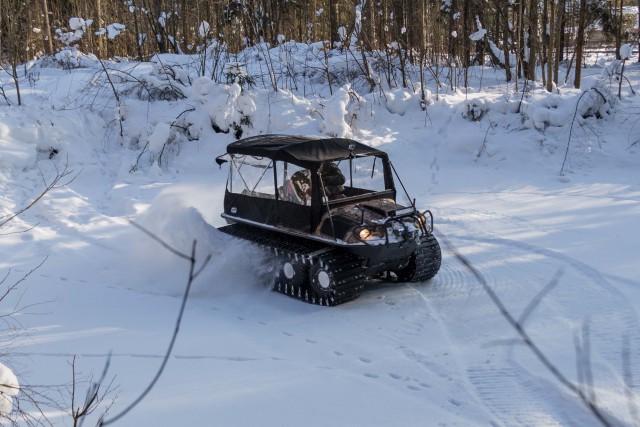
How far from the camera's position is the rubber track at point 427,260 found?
736 centimetres

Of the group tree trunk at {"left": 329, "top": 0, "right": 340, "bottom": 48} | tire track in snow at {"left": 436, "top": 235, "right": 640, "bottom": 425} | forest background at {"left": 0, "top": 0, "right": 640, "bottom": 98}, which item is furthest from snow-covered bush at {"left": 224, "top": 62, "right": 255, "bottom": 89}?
tire track in snow at {"left": 436, "top": 235, "right": 640, "bottom": 425}

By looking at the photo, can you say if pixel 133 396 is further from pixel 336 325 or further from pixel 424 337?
pixel 424 337

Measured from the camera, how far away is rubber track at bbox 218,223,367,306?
268 inches

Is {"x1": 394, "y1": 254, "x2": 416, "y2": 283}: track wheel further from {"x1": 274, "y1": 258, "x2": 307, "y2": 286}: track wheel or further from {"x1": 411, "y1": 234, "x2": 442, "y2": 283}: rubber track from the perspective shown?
{"x1": 274, "y1": 258, "x2": 307, "y2": 286}: track wheel

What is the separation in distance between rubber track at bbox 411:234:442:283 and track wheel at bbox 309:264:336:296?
117 centimetres

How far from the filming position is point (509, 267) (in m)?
7.75

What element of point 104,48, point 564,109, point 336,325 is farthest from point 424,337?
point 104,48

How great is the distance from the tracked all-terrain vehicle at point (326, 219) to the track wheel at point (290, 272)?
1 centimetres

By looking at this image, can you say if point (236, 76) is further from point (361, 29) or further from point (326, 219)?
point (326, 219)

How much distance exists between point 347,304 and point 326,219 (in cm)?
96

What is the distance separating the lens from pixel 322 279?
6.83m

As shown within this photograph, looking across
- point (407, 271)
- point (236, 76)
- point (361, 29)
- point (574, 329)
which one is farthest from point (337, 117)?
point (574, 329)

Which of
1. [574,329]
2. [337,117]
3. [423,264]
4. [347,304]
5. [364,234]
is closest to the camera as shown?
[574,329]

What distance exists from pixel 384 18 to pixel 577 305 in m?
13.1
